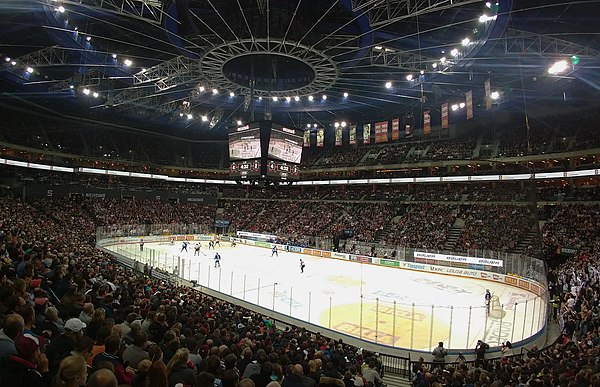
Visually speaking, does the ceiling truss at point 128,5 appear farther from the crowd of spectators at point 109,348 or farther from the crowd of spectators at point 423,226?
the crowd of spectators at point 423,226

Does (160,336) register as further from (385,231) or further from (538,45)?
(385,231)

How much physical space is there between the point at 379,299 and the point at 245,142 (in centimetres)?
1470

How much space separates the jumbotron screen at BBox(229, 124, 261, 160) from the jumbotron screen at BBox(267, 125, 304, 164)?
1.10 m

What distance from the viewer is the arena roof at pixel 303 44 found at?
20641 millimetres

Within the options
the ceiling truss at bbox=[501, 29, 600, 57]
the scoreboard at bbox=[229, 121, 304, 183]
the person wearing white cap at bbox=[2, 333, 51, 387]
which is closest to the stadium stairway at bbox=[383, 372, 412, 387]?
the person wearing white cap at bbox=[2, 333, 51, 387]

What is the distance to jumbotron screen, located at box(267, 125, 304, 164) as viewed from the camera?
2628 centimetres

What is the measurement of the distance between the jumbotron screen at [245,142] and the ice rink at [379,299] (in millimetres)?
8798

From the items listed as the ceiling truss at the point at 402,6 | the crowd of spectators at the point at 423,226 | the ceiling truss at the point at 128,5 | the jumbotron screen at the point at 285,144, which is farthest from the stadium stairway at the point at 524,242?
the ceiling truss at the point at 128,5

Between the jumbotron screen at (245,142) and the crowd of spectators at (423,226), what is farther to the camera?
the crowd of spectators at (423,226)

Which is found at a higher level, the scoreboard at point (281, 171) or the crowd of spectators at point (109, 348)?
the scoreboard at point (281, 171)

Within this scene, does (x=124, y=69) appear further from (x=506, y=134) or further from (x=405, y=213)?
(x=506, y=134)

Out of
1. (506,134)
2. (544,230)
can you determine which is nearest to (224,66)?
(544,230)

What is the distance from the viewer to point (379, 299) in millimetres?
22594

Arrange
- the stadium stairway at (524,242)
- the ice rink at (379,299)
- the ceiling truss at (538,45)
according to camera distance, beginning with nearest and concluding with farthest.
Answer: the ice rink at (379,299), the ceiling truss at (538,45), the stadium stairway at (524,242)
